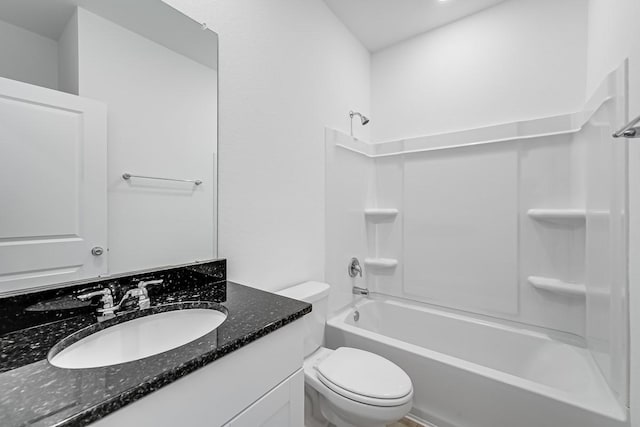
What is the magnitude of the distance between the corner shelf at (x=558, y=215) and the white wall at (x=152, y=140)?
76.9 inches

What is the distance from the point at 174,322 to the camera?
924 millimetres

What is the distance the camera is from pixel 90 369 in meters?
0.56

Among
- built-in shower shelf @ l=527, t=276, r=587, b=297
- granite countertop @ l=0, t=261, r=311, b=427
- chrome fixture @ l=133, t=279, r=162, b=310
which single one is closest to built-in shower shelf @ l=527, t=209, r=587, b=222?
built-in shower shelf @ l=527, t=276, r=587, b=297

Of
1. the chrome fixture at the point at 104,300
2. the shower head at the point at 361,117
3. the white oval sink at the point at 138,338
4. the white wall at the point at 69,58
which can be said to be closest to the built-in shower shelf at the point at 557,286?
the shower head at the point at 361,117

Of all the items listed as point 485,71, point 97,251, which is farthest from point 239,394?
point 485,71

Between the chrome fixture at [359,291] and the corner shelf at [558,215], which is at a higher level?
the corner shelf at [558,215]

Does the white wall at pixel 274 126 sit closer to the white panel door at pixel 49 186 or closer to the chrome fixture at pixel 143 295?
the chrome fixture at pixel 143 295

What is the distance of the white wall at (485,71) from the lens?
174 cm

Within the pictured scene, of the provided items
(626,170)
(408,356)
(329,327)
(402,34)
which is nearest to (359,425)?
(408,356)

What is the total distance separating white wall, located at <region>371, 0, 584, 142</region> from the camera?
174cm

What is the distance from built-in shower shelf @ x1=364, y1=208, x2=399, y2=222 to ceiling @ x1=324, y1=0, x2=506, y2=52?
4.86 ft

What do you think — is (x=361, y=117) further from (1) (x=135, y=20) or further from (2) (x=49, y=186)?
(2) (x=49, y=186)

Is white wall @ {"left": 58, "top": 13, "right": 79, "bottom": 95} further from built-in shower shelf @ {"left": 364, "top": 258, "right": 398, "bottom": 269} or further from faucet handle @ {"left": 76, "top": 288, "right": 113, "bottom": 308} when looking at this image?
built-in shower shelf @ {"left": 364, "top": 258, "right": 398, "bottom": 269}

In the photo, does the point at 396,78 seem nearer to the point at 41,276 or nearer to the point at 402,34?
Result: the point at 402,34
